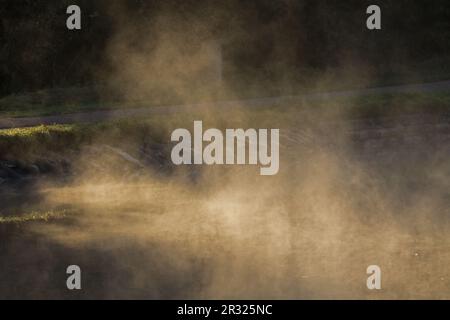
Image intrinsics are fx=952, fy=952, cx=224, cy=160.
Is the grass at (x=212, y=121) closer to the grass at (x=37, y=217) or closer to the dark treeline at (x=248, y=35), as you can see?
the grass at (x=37, y=217)

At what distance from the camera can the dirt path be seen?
1883 centimetres

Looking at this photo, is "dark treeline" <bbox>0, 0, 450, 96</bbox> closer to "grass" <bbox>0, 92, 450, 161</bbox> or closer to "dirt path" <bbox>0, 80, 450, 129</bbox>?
"dirt path" <bbox>0, 80, 450, 129</bbox>

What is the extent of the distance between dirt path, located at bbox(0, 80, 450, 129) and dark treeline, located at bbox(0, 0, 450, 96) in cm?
261

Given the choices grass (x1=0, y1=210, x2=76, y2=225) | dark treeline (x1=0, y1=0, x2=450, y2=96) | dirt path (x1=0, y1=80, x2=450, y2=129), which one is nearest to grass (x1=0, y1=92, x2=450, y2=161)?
dirt path (x1=0, y1=80, x2=450, y2=129)

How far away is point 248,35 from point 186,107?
5191 millimetres

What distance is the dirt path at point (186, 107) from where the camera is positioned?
18.8m

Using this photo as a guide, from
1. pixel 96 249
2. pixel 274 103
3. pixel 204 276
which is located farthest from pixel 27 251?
pixel 274 103

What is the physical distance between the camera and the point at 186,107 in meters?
20.3

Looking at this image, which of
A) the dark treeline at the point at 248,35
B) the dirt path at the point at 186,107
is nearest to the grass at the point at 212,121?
the dirt path at the point at 186,107

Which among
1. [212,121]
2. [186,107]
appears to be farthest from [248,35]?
[212,121]

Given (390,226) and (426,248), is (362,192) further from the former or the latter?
(426,248)

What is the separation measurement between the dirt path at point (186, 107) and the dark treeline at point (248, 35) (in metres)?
2.61
